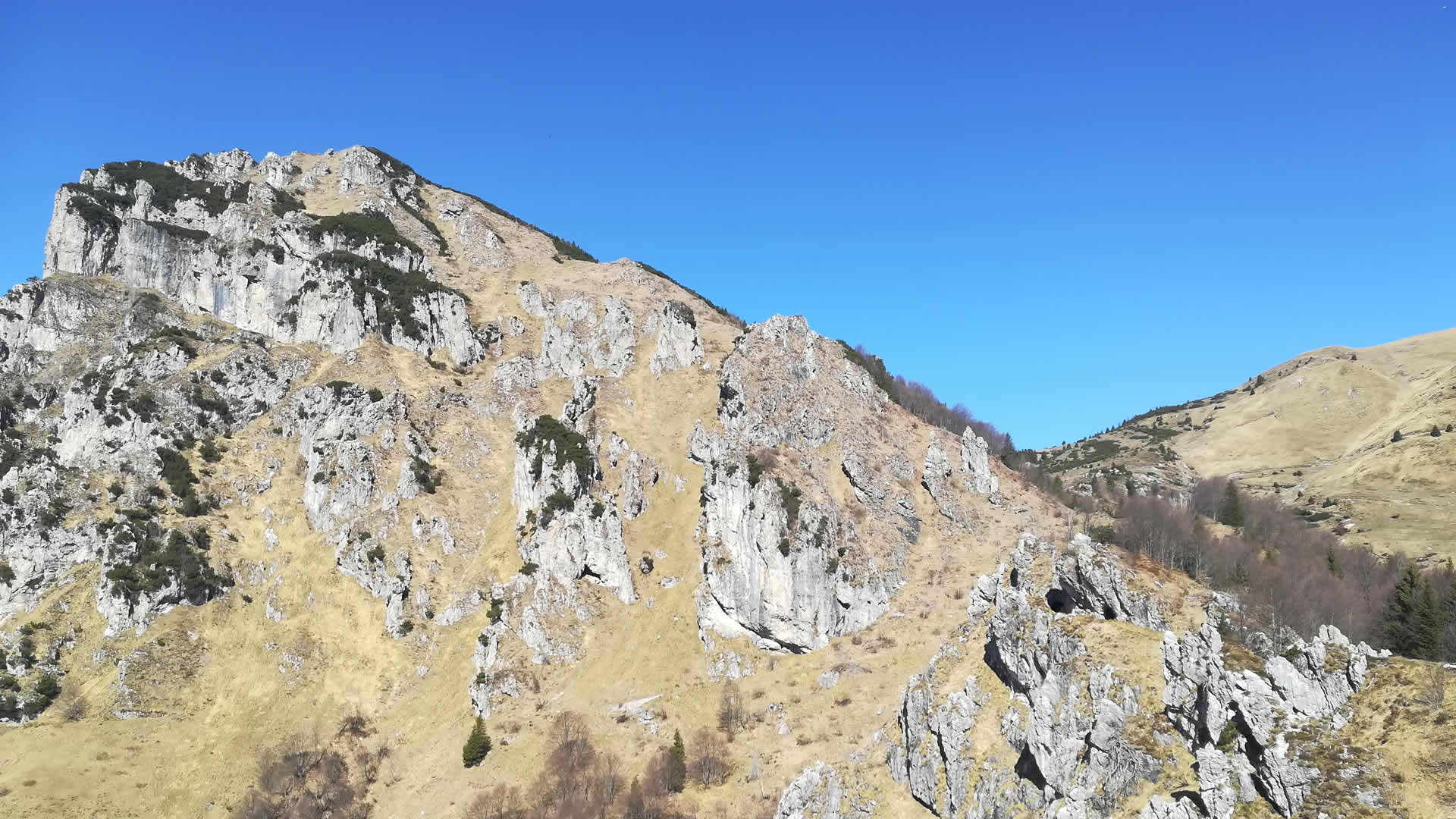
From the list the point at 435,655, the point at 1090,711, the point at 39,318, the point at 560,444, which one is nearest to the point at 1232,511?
the point at 1090,711

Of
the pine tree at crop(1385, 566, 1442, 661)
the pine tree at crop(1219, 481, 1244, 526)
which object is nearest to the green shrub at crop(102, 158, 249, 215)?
the pine tree at crop(1385, 566, 1442, 661)

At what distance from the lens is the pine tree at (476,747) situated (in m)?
72.4

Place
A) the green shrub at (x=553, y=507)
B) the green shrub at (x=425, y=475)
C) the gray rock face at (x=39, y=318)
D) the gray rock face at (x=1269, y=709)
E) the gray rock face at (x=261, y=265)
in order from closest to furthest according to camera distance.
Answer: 1. the gray rock face at (x=1269, y=709)
2. the green shrub at (x=553, y=507)
3. the green shrub at (x=425, y=475)
4. the gray rock face at (x=39, y=318)
5. the gray rock face at (x=261, y=265)

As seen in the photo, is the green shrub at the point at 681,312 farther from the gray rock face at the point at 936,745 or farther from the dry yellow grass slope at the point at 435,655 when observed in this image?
the gray rock face at the point at 936,745

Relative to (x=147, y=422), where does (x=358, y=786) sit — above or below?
below

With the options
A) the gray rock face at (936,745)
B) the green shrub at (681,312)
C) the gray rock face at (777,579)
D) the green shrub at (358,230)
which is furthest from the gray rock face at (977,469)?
the green shrub at (358,230)

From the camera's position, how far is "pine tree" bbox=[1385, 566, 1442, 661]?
62781 mm

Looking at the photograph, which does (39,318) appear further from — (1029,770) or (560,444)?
(1029,770)

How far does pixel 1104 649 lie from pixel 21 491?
113 metres

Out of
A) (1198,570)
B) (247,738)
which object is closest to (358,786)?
(247,738)

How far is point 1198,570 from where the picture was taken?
84938 millimetres

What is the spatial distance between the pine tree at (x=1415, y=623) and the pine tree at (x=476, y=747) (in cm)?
8002

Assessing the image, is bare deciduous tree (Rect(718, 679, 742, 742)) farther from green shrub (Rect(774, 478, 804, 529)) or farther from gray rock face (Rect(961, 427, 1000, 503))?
gray rock face (Rect(961, 427, 1000, 503))

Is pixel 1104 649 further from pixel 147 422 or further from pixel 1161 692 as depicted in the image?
pixel 147 422
